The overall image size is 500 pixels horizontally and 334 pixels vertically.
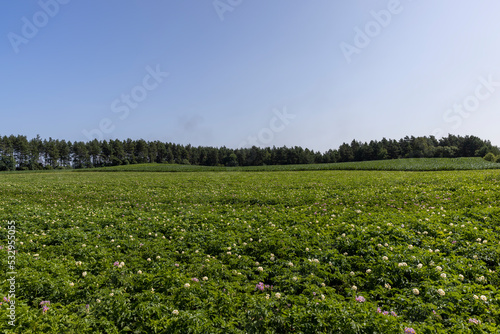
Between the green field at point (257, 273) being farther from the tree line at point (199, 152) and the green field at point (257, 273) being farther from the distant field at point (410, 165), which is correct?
the tree line at point (199, 152)

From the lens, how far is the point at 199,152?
13775cm

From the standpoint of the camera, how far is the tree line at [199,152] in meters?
101

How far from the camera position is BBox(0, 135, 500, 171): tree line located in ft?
331

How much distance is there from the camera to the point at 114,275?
231 inches

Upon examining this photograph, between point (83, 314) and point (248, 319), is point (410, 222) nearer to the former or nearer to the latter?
point (248, 319)

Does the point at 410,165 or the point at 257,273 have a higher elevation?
the point at 410,165

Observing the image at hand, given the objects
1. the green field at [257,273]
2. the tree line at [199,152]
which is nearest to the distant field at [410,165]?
the green field at [257,273]

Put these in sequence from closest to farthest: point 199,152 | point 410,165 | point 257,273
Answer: point 257,273
point 410,165
point 199,152

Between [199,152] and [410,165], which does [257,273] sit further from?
[199,152]

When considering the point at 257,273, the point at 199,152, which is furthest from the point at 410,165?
the point at 199,152

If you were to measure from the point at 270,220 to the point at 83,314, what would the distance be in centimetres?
698

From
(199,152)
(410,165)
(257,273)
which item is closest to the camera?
(257,273)

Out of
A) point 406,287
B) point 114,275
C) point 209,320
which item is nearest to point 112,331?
point 209,320

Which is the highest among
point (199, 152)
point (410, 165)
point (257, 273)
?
point (199, 152)
